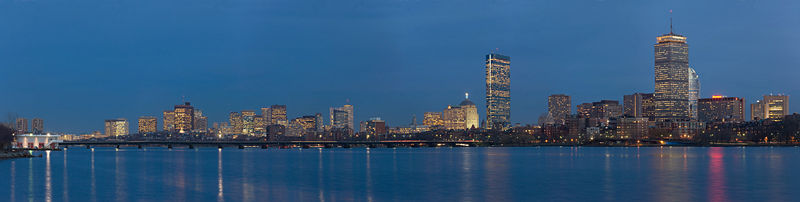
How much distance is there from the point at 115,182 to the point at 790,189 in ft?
167

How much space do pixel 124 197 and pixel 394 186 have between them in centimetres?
1966

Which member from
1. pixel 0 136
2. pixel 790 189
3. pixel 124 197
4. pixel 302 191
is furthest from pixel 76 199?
pixel 0 136

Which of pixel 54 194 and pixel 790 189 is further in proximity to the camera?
pixel 790 189

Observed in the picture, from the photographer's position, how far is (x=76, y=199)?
4728 centimetres

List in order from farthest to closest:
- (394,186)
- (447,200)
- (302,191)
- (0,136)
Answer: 1. (0,136)
2. (394,186)
3. (302,191)
4. (447,200)

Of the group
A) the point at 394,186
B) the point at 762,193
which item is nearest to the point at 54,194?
the point at 394,186

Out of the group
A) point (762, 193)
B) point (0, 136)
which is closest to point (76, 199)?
point (762, 193)

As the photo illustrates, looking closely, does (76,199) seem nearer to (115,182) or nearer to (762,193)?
(115,182)

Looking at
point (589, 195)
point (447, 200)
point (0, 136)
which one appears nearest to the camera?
point (447, 200)

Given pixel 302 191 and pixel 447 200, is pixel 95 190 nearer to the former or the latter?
pixel 302 191

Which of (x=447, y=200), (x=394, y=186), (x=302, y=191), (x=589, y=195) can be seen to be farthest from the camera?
(x=394, y=186)

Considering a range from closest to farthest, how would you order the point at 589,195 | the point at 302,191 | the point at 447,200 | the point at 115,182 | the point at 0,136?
the point at 447,200
the point at 589,195
the point at 302,191
the point at 115,182
the point at 0,136

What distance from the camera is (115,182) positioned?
6438 cm

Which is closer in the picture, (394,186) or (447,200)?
(447,200)
